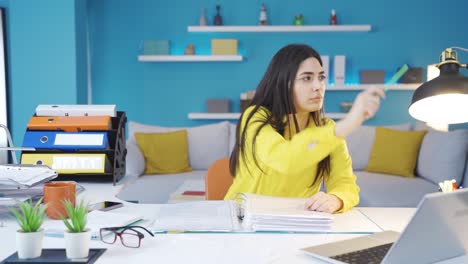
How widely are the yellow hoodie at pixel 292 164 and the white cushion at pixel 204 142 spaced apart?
8.28 ft

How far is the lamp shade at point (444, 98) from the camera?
4.30ft

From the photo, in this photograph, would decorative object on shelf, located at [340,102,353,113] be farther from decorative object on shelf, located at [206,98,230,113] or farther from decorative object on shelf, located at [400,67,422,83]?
decorative object on shelf, located at [206,98,230,113]

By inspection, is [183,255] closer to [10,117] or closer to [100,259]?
[100,259]

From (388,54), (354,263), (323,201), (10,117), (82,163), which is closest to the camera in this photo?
(354,263)

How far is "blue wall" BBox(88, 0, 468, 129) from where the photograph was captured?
542 centimetres

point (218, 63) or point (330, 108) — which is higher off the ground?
point (218, 63)

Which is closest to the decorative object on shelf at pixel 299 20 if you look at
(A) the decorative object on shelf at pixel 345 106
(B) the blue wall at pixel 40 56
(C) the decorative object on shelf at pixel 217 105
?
(A) the decorative object on shelf at pixel 345 106

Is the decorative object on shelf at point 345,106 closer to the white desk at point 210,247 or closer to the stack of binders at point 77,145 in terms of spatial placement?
the stack of binders at point 77,145

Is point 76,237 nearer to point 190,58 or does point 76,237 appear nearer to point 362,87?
point 190,58

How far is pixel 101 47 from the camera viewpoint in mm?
5488

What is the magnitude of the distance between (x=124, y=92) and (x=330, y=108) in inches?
88.5

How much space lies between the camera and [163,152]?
14.5ft

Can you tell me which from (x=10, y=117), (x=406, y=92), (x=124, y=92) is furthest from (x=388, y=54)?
(x=10, y=117)

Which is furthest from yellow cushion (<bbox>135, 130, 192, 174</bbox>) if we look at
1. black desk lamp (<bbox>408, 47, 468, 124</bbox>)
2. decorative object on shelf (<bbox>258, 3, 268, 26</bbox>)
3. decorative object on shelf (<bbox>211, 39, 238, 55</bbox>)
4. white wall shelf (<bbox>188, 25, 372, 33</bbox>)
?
black desk lamp (<bbox>408, 47, 468, 124</bbox>)
